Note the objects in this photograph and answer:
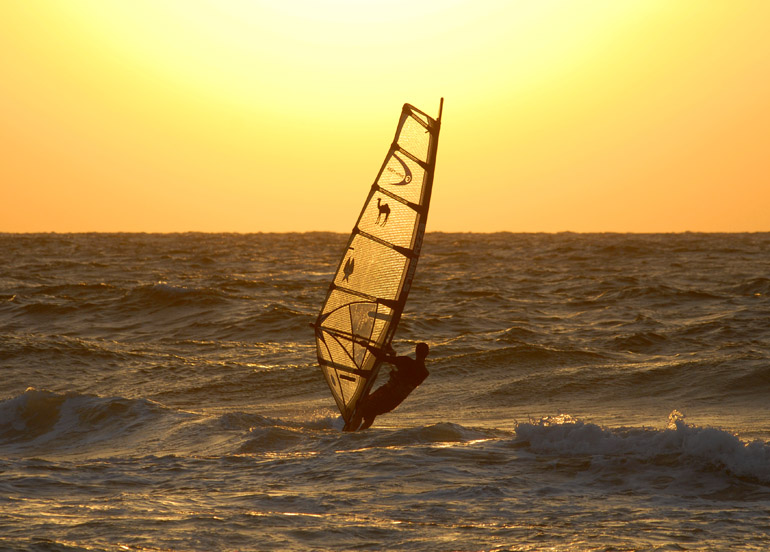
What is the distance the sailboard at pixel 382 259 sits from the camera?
33.3ft

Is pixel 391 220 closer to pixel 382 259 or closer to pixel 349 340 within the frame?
pixel 382 259

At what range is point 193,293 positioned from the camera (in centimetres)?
2448

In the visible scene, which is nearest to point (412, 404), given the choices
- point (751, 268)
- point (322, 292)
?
point (322, 292)

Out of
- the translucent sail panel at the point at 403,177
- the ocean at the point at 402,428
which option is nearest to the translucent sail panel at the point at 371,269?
the translucent sail panel at the point at 403,177

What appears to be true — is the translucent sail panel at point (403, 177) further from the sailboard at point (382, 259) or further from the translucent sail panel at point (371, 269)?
the translucent sail panel at point (371, 269)

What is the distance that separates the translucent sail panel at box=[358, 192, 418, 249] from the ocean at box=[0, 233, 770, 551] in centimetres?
222

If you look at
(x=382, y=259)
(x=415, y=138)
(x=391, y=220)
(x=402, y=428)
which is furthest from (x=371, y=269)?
(x=402, y=428)

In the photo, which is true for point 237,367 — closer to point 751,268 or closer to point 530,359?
point 530,359

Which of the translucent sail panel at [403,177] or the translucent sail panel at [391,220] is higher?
the translucent sail panel at [403,177]

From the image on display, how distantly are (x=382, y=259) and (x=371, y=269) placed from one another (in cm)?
19

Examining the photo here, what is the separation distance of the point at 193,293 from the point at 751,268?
894 inches

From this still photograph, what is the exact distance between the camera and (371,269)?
10406 millimetres

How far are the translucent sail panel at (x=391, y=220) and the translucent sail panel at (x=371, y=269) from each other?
0.09 m

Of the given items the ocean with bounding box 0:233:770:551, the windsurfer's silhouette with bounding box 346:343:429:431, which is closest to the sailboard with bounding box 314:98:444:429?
the windsurfer's silhouette with bounding box 346:343:429:431
